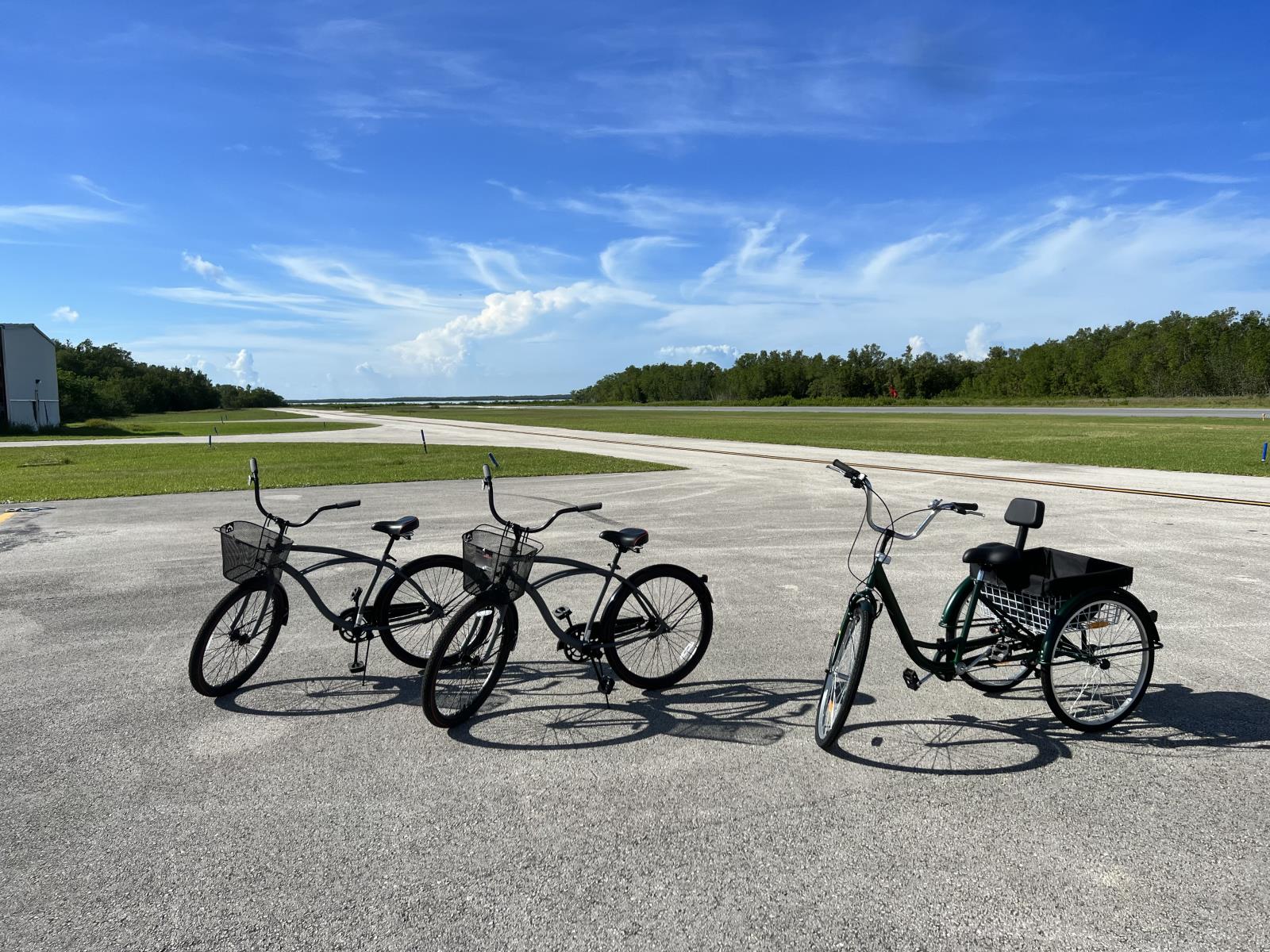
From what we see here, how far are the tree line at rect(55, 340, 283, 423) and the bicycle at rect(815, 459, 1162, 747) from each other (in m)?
89.4

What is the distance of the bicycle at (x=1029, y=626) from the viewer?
4.49 meters

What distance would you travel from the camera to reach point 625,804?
3898 mm

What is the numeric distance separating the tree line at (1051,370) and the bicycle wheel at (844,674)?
330ft

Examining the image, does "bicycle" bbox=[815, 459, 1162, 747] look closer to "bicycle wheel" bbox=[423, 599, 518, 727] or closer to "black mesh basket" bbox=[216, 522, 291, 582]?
"bicycle wheel" bbox=[423, 599, 518, 727]

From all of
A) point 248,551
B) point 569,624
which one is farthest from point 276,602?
point 569,624

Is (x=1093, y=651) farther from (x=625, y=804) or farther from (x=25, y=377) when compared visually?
(x=25, y=377)

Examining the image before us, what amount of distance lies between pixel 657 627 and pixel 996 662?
2.06m

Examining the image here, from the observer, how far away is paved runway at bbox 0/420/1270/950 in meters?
3.04

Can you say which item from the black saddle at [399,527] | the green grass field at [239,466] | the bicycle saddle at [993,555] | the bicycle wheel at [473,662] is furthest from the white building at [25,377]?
the bicycle saddle at [993,555]

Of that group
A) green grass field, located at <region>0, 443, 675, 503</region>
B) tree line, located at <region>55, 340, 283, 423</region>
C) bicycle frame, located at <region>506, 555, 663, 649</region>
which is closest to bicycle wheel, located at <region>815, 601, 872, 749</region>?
bicycle frame, located at <region>506, 555, 663, 649</region>

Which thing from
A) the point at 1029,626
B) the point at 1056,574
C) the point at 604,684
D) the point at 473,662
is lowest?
the point at 604,684

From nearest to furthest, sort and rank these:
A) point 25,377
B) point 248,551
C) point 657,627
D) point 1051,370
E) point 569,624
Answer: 1. point 248,551
2. point 569,624
3. point 657,627
4. point 25,377
5. point 1051,370

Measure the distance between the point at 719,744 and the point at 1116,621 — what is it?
7.82 ft

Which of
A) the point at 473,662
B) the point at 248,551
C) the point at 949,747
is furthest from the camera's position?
the point at 248,551
